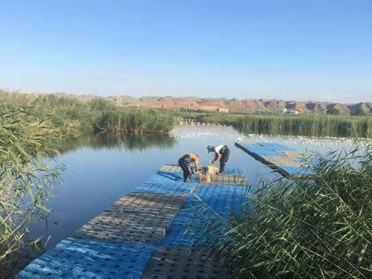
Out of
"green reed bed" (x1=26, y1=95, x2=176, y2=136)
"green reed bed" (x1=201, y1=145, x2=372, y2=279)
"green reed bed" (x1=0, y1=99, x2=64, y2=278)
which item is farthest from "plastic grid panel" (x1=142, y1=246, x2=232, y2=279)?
"green reed bed" (x1=26, y1=95, x2=176, y2=136)

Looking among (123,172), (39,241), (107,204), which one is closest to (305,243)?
(39,241)

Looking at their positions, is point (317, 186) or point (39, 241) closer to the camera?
point (317, 186)

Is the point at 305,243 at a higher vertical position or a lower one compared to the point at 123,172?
higher

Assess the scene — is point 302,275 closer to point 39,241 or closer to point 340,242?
point 340,242

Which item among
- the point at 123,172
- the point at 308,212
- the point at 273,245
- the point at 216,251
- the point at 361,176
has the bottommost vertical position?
the point at 123,172

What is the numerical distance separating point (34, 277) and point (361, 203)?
3.26 metres

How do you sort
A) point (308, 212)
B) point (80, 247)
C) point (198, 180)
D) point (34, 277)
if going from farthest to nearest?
point (198, 180) < point (80, 247) < point (34, 277) < point (308, 212)

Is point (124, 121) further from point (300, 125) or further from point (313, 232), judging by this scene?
point (313, 232)

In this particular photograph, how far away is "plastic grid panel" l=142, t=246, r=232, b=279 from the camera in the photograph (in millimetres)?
4234

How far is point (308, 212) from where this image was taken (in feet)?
10.3

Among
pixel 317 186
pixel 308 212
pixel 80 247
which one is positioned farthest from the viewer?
pixel 80 247

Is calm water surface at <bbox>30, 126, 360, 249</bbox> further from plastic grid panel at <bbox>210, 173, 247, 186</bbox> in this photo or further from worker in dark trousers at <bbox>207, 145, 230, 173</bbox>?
worker in dark trousers at <bbox>207, 145, 230, 173</bbox>

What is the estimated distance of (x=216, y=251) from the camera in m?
3.64

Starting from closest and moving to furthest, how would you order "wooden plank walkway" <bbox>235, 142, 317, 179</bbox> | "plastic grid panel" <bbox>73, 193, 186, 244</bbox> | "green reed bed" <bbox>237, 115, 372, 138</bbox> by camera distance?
"plastic grid panel" <bbox>73, 193, 186, 244</bbox> < "wooden plank walkway" <bbox>235, 142, 317, 179</bbox> < "green reed bed" <bbox>237, 115, 372, 138</bbox>
